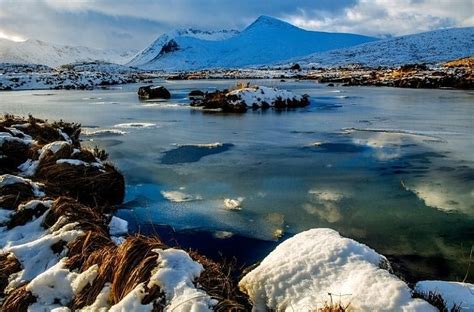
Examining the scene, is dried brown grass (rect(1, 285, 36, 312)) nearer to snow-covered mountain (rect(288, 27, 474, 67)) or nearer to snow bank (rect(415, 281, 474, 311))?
snow bank (rect(415, 281, 474, 311))

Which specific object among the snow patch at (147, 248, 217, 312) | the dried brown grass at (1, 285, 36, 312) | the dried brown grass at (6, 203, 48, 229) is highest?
the snow patch at (147, 248, 217, 312)

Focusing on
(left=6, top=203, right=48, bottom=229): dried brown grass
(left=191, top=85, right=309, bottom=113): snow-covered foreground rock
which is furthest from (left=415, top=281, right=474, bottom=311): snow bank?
(left=191, top=85, right=309, bottom=113): snow-covered foreground rock

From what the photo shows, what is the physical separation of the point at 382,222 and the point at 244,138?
7980 mm

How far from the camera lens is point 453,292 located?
3.97m

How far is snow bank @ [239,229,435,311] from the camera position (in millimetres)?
3371

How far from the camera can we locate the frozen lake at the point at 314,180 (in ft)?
21.7

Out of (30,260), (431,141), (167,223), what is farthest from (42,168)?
(431,141)

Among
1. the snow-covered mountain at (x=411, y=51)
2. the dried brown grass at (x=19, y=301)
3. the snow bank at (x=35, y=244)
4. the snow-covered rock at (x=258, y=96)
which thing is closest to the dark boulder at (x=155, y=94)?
the snow-covered rock at (x=258, y=96)

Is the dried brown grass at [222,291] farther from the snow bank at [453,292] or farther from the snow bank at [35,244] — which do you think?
the snow bank at [35,244]

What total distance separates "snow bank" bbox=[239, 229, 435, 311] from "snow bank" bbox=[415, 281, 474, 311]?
0.43 meters

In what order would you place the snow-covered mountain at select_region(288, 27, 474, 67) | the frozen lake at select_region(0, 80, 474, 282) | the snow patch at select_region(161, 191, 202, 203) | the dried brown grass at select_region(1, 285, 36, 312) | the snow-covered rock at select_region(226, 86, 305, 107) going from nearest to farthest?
the dried brown grass at select_region(1, 285, 36, 312) → the frozen lake at select_region(0, 80, 474, 282) → the snow patch at select_region(161, 191, 202, 203) → the snow-covered rock at select_region(226, 86, 305, 107) → the snow-covered mountain at select_region(288, 27, 474, 67)

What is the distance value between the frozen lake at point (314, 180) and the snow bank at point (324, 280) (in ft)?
6.00

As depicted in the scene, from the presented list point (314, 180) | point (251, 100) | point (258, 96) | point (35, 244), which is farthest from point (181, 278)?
point (258, 96)

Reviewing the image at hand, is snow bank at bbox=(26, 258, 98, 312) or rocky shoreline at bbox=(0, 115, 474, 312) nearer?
rocky shoreline at bbox=(0, 115, 474, 312)
